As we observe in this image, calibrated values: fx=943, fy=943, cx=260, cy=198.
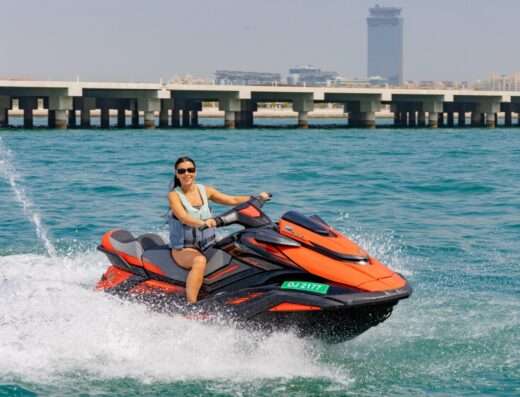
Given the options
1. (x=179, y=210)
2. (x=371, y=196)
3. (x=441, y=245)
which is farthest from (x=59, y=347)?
(x=371, y=196)

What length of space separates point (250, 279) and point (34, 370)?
Answer: 5.97ft

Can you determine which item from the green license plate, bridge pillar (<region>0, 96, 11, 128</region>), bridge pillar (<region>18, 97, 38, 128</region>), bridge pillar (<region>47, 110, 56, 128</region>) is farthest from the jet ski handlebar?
bridge pillar (<region>18, 97, 38, 128</region>)

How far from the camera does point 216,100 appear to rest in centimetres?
7206

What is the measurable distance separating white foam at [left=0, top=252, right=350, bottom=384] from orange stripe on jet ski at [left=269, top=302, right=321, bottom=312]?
0.77 ft

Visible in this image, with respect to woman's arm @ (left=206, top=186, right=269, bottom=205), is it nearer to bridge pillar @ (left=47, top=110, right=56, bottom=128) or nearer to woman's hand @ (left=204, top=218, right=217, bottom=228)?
woman's hand @ (left=204, top=218, right=217, bottom=228)

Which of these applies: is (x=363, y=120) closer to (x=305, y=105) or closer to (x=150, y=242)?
(x=305, y=105)

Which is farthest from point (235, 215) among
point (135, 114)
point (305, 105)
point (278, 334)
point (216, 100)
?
point (135, 114)

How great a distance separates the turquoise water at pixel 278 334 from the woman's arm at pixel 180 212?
80 centimetres

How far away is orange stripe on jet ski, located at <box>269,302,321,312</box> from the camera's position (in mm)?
7141

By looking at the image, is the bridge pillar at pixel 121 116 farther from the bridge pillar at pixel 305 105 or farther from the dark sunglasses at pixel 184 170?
the dark sunglasses at pixel 184 170

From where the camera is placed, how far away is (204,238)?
26.2 ft

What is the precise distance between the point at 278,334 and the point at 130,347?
1.22m

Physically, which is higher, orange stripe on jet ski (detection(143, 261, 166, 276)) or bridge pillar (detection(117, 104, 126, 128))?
bridge pillar (detection(117, 104, 126, 128))

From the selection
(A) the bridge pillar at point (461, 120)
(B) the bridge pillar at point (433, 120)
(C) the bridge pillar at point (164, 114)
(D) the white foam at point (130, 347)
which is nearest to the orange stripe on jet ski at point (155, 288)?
(D) the white foam at point (130, 347)
